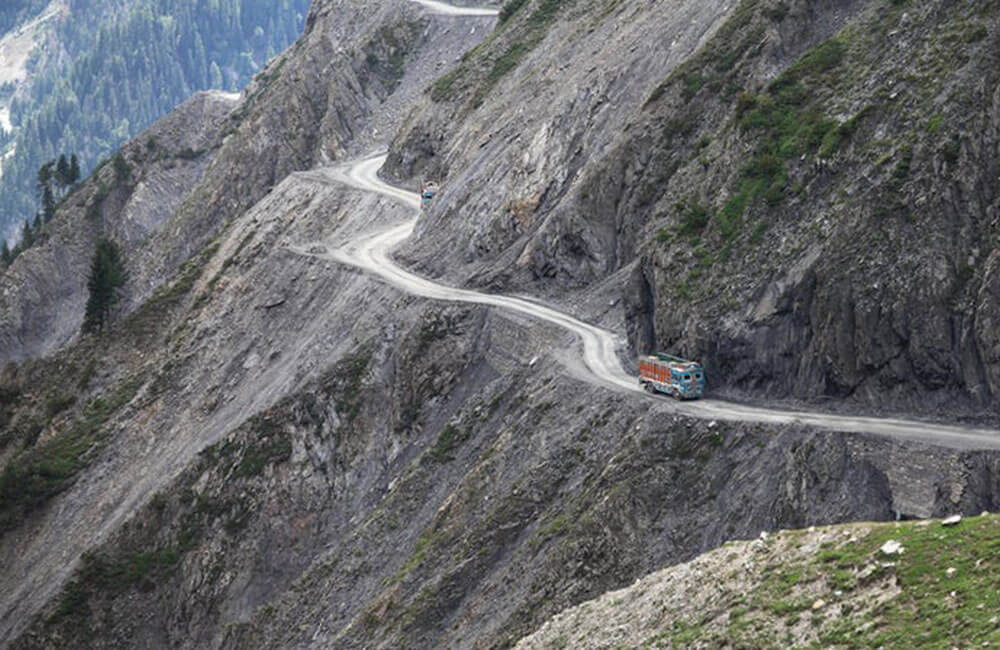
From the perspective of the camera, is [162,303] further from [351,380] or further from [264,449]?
A: [351,380]

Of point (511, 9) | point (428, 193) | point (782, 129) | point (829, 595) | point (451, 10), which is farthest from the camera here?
point (451, 10)

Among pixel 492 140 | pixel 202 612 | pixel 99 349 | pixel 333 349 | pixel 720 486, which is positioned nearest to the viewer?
pixel 720 486

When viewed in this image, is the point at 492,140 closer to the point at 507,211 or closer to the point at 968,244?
the point at 507,211

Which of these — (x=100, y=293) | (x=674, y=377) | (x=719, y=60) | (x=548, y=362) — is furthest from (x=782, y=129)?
(x=100, y=293)

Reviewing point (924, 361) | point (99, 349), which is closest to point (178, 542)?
point (99, 349)

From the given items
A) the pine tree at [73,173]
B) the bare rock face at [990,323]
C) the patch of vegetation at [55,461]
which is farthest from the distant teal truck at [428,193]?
the pine tree at [73,173]

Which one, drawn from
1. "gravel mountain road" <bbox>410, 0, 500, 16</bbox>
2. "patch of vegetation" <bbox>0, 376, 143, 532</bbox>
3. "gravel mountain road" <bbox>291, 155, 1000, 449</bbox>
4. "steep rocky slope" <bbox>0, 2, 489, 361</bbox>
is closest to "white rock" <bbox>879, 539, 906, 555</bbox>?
"gravel mountain road" <bbox>291, 155, 1000, 449</bbox>

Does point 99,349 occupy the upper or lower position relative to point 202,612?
upper

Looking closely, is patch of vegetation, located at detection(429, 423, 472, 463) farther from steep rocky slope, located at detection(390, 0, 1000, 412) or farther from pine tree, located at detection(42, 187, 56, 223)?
pine tree, located at detection(42, 187, 56, 223)
